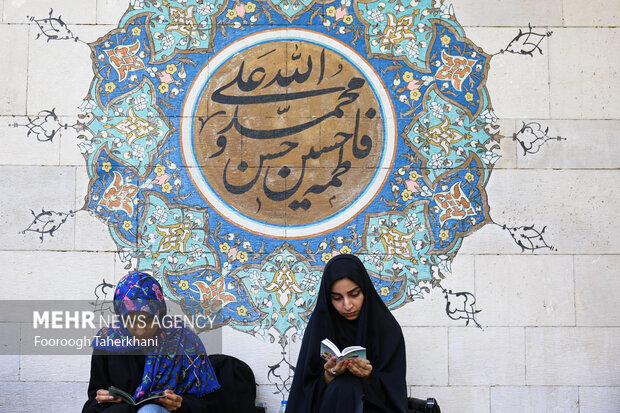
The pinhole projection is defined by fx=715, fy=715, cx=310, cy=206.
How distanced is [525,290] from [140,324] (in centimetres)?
195

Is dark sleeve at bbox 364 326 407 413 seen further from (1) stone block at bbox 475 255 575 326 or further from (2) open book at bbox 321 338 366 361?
(1) stone block at bbox 475 255 575 326

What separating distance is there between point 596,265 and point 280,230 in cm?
163

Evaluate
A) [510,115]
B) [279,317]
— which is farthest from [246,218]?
[510,115]

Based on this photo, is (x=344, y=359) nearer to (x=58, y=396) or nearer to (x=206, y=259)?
(x=206, y=259)

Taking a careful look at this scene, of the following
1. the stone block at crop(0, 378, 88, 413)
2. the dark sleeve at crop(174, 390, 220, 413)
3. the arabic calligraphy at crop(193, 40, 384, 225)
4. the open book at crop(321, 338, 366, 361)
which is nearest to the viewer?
the open book at crop(321, 338, 366, 361)

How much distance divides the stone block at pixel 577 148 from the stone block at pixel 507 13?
0.54 metres

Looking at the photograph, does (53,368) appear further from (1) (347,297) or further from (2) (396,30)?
(2) (396,30)

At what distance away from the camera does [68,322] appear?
12.0ft

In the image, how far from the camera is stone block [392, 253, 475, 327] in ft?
11.9

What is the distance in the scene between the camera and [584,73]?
149 inches

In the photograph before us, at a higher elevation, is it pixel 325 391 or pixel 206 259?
pixel 206 259

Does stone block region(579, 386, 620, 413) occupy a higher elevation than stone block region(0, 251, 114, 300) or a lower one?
lower

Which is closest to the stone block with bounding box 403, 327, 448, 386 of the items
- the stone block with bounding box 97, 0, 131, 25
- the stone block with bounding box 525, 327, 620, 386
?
the stone block with bounding box 525, 327, 620, 386

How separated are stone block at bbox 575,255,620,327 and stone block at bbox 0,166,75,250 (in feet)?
8.61
